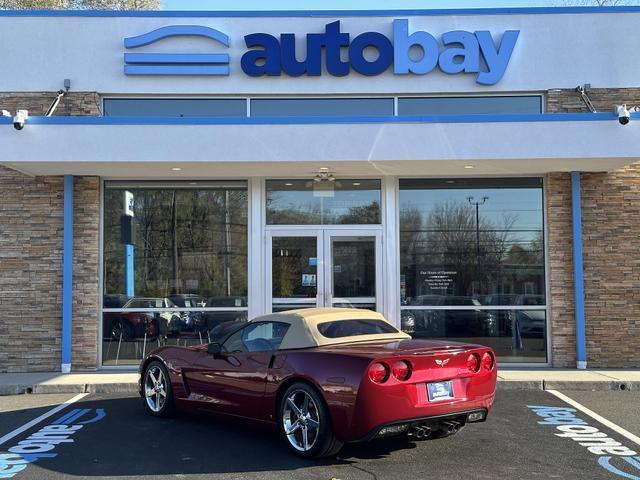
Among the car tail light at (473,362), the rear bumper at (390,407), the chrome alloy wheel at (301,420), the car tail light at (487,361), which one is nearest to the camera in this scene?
the rear bumper at (390,407)

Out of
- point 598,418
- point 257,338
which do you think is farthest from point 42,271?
point 598,418

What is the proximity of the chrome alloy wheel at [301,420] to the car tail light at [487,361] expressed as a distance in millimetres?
1696

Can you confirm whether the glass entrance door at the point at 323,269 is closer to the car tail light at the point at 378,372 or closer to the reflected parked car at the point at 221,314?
the reflected parked car at the point at 221,314

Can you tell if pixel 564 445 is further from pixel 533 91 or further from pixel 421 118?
pixel 533 91

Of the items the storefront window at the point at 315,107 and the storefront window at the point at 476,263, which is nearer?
the storefront window at the point at 476,263

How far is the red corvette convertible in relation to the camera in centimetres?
558

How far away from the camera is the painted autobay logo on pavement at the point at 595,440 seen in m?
5.64

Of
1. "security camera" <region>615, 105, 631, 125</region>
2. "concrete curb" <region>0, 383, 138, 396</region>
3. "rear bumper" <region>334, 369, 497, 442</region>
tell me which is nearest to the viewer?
"rear bumper" <region>334, 369, 497, 442</region>

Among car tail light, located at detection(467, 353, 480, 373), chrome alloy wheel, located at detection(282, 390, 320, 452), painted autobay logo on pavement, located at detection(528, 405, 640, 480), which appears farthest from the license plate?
painted autobay logo on pavement, located at detection(528, 405, 640, 480)

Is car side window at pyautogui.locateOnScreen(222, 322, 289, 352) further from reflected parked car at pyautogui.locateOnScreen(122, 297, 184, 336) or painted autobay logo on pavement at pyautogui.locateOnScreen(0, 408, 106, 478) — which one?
reflected parked car at pyautogui.locateOnScreen(122, 297, 184, 336)

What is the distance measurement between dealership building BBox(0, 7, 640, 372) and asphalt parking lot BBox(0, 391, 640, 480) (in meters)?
3.42

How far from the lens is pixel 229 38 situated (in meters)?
12.1

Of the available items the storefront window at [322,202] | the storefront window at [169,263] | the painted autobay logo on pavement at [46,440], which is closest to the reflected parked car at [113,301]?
the storefront window at [169,263]

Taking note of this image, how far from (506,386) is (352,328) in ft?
13.3
